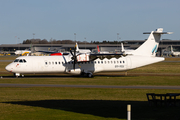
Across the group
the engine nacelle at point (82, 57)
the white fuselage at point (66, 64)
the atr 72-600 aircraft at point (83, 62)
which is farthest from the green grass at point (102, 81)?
the engine nacelle at point (82, 57)

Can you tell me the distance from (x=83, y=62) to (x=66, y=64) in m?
2.67

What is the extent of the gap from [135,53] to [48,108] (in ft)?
92.9

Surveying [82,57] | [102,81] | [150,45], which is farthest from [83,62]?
[150,45]

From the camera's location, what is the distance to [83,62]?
38.4 metres

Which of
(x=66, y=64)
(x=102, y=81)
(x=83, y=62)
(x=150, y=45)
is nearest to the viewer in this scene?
(x=102, y=81)

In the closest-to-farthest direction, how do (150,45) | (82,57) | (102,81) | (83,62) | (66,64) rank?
(102,81) → (82,57) → (66,64) → (83,62) → (150,45)

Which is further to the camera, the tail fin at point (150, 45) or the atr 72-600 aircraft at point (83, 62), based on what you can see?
the tail fin at point (150, 45)

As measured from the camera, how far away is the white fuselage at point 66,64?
37125 mm

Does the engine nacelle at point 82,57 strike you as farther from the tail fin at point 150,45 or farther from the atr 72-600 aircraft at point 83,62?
the tail fin at point 150,45

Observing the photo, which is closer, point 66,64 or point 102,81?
point 102,81

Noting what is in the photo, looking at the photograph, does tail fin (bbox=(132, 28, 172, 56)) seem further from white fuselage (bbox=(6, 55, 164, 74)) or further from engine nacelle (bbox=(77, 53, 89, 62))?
engine nacelle (bbox=(77, 53, 89, 62))

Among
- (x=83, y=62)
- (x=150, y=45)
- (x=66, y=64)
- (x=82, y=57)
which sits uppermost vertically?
(x=150, y=45)

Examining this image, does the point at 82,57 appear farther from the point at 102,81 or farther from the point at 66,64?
the point at 102,81

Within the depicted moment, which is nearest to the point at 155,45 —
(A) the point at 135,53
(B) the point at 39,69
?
(A) the point at 135,53
